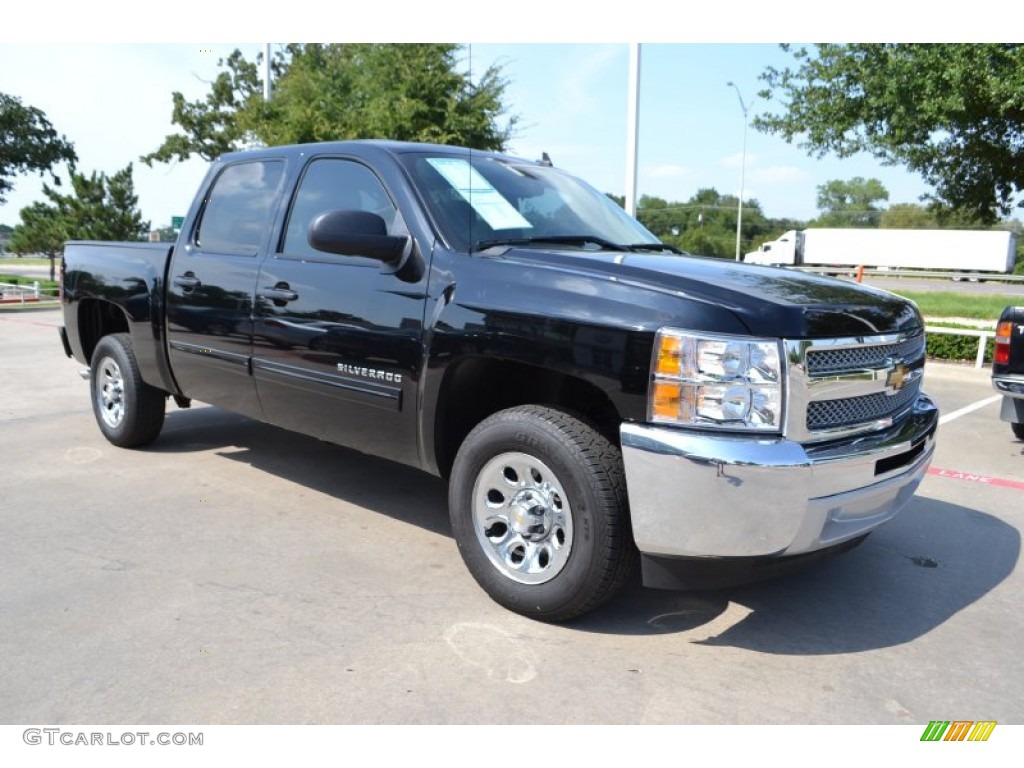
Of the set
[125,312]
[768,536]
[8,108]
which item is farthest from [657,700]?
[8,108]

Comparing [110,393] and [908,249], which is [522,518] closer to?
[110,393]

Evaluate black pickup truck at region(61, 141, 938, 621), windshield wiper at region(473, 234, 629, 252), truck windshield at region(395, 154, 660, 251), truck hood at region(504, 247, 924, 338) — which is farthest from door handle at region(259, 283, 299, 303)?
truck hood at region(504, 247, 924, 338)

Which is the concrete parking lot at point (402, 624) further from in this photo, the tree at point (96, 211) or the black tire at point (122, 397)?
the tree at point (96, 211)

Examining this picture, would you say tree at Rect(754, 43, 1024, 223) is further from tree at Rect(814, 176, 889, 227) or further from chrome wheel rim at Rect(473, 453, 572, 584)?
tree at Rect(814, 176, 889, 227)

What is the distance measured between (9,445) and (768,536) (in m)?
5.48

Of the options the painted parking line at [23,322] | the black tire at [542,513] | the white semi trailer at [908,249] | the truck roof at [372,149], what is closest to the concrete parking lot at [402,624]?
the black tire at [542,513]

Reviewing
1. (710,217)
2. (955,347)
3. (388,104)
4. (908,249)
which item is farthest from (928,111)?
(710,217)

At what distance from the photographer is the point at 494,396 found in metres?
3.87

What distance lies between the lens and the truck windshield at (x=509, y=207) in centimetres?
388

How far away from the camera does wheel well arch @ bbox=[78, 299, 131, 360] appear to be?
20.4 ft

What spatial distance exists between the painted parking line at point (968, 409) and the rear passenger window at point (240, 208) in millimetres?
6216

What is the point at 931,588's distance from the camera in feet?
12.8

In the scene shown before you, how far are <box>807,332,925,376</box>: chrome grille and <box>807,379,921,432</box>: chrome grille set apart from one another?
0.39 ft

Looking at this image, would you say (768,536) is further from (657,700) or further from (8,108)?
(8,108)
